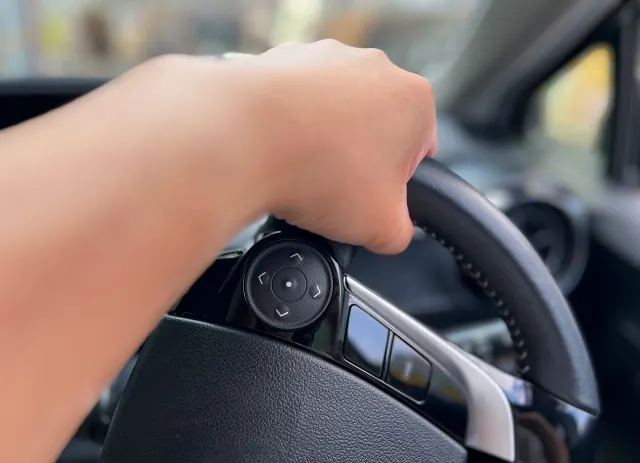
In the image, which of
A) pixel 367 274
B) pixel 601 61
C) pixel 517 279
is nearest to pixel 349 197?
pixel 517 279

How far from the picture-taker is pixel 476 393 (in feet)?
1.89

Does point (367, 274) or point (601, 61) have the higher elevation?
point (601, 61)

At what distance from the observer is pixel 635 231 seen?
112cm

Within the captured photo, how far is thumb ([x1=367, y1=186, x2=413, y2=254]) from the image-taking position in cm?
47

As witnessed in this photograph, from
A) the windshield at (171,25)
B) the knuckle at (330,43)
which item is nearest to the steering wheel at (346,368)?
the knuckle at (330,43)

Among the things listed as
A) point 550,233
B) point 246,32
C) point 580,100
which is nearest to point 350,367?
point 550,233

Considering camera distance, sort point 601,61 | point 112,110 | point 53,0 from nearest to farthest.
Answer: point 112,110 → point 601,61 → point 53,0

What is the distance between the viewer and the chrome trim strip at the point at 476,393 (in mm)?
569

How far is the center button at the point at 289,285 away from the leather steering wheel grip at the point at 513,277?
0.10 meters

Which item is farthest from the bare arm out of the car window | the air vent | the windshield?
the windshield

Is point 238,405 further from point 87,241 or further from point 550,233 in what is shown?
point 550,233

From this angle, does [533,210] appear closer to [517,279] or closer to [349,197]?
[517,279]

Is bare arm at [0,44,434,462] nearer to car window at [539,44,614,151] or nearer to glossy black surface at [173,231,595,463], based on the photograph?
glossy black surface at [173,231,595,463]

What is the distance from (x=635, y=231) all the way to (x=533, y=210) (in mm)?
158
